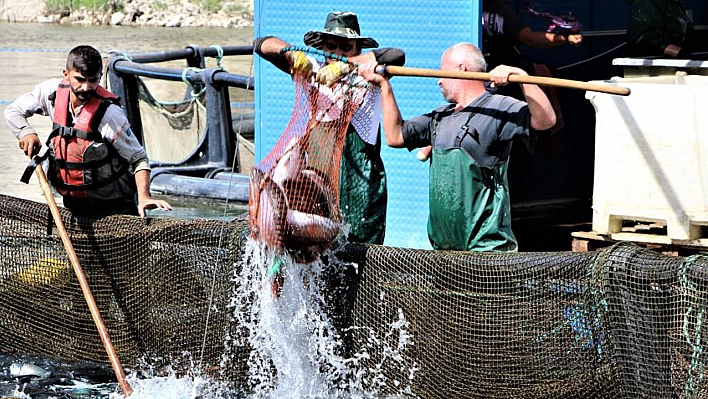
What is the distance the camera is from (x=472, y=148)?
5.85 m

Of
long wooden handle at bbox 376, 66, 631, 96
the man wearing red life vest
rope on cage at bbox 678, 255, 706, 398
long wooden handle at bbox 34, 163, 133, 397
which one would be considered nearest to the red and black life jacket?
the man wearing red life vest

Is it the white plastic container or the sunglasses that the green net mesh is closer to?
the sunglasses

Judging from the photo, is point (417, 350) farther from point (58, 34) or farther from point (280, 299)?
point (58, 34)

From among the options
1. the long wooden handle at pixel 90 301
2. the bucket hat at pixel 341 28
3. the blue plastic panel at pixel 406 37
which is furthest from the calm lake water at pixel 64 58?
the bucket hat at pixel 341 28

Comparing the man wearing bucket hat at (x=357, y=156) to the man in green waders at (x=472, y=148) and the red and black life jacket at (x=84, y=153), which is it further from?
the red and black life jacket at (x=84, y=153)

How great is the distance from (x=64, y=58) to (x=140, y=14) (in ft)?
74.8

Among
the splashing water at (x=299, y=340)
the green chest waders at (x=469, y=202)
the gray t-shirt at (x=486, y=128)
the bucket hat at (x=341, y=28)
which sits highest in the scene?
the bucket hat at (x=341, y=28)

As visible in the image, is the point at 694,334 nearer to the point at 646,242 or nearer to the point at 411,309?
the point at 411,309

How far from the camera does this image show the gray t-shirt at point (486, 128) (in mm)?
5824

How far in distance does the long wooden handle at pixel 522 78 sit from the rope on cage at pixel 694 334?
0.99 m

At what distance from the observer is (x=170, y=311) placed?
6301mm

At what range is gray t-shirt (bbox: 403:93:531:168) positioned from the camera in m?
5.82

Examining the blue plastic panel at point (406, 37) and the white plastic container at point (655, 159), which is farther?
the blue plastic panel at point (406, 37)

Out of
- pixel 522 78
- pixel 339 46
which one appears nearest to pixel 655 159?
pixel 522 78
